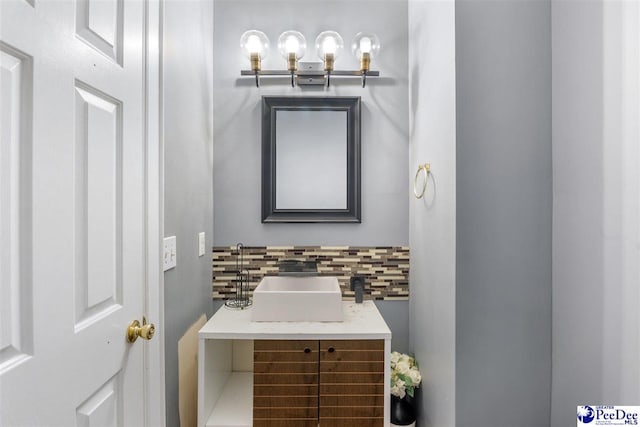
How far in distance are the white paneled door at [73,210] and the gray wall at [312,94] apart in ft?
2.79

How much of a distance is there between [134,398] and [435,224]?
3.93ft

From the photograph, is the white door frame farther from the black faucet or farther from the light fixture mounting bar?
the black faucet

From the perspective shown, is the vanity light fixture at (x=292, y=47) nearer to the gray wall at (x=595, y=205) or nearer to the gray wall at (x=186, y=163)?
the gray wall at (x=186, y=163)

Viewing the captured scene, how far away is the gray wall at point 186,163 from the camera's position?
1.31 m

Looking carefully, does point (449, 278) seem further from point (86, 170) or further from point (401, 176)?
point (86, 170)

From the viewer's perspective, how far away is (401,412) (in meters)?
1.67

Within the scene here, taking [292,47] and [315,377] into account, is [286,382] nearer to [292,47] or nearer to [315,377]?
[315,377]

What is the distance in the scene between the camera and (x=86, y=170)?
0.79 m

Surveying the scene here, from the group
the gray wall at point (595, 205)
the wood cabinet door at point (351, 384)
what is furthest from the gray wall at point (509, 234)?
the wood cabinet door at point (351, 384)

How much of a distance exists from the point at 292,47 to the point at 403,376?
1.65 m

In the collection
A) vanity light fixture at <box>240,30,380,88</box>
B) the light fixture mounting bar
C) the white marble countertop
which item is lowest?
the white marble countertop

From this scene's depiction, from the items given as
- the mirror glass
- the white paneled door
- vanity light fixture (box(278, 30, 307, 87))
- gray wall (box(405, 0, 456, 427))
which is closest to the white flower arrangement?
gray wall (box(405, 0, 456, 427))

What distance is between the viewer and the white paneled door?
610 mm

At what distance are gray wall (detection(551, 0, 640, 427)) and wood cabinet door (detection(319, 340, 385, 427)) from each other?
2.00 ft
